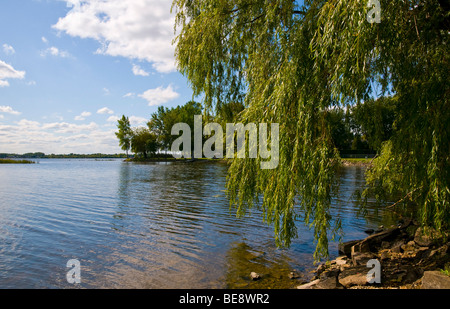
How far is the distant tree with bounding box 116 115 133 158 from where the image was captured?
90.2 m

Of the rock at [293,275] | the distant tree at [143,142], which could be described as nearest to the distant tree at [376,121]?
the rock at [293,275]

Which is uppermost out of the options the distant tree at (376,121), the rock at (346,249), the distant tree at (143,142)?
the distant tree at (143,142)

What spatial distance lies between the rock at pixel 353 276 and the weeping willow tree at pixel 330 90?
710 millimetres

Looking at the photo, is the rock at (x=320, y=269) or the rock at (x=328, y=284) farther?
the rock at (x=320, y=269)

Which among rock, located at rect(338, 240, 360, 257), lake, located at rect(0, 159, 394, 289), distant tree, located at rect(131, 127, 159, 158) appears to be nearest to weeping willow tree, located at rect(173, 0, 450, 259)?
lake, located at rect(0, 159, 394, 289)

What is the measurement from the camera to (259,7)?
776 centimetres

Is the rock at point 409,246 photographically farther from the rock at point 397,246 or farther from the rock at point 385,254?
the rock at point 385,254

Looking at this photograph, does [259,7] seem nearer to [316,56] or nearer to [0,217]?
[316,56]

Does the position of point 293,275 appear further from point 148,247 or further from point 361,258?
point 148,247

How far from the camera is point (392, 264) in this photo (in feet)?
22.8

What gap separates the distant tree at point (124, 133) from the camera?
90188mm

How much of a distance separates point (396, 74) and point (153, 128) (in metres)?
82.4

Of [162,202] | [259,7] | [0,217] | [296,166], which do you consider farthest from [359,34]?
[0,217]

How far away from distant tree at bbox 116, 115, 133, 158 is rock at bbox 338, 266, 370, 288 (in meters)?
90.1
